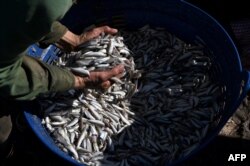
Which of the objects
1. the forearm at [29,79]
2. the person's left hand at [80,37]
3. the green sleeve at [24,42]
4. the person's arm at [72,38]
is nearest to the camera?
the green sleeve at [24,42]

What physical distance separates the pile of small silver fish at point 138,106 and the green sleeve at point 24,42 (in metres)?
0.45

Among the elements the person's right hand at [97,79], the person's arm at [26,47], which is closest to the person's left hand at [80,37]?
the person's right hand at [97,79]

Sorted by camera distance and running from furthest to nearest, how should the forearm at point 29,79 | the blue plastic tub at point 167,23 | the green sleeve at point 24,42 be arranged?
1. the blue plastic tub at point 167,23
2. the forearm at point 29,79
3. the green sleeve at point 24,42

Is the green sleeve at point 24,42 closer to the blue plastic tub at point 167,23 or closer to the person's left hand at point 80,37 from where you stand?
the blue plastic tub at point 167,23

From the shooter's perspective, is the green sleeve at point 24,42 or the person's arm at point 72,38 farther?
the person's arm at point 72,38

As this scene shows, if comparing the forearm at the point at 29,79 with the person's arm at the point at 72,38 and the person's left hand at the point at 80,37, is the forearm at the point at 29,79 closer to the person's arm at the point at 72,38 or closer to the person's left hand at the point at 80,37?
the person's arm at the point at 72,38

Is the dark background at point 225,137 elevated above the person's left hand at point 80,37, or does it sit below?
below

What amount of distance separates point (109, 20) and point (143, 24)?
0.23 m

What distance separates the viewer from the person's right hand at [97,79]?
264 cm

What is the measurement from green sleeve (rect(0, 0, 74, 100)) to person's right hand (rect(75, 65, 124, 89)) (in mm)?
337

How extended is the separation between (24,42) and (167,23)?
1.67 m

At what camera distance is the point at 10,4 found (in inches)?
54.7

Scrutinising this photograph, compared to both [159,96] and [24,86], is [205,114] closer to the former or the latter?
[159,96]

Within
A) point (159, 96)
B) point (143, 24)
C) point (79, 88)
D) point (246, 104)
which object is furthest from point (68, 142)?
point (246, 104)
